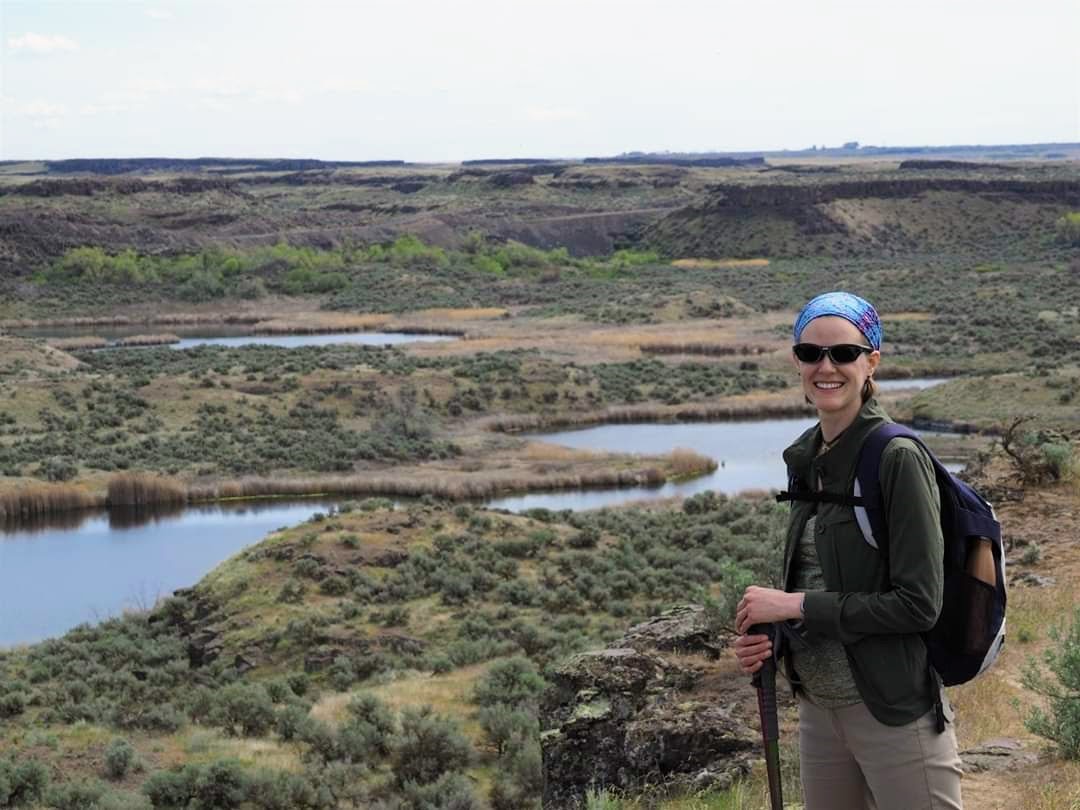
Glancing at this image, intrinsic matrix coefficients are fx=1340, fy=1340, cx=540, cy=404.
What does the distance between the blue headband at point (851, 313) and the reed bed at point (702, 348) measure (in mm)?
45780

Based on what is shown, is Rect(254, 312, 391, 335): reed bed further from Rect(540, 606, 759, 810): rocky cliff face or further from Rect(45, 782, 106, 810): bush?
Rect(540, 606, 759, 810): rocky cliff face

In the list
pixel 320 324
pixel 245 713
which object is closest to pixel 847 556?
pixel 245 713

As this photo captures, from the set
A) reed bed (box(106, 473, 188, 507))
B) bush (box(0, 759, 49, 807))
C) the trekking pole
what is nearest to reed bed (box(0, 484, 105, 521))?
reed bed (box(106, 473, 188, 507))

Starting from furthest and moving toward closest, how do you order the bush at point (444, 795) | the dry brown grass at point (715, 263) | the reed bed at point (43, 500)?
the dry brown grass at point (715, 263) < the reed bed at point (43, 500) < the bush at point (444, 795)

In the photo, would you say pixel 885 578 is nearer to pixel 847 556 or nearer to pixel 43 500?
pixel 847 556

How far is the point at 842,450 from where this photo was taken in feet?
12.2

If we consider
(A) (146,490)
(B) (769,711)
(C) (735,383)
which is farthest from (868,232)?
(B) (769,711)

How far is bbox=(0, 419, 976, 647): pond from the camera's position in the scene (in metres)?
21.5

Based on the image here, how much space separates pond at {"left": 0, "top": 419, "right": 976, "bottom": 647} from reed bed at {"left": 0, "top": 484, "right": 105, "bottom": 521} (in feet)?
1.89

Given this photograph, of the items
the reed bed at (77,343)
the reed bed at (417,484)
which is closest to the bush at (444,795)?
the reed bed at (417,484)

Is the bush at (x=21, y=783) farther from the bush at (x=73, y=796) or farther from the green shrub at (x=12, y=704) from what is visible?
the green shrub at (x=12, y=704)

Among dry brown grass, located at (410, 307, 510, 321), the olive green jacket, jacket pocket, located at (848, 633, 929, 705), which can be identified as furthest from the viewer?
dry brown grass, located at (410, 307, 510, 321)

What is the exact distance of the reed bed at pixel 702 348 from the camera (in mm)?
49781

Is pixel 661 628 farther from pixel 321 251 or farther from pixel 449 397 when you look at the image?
pixel 321 251
